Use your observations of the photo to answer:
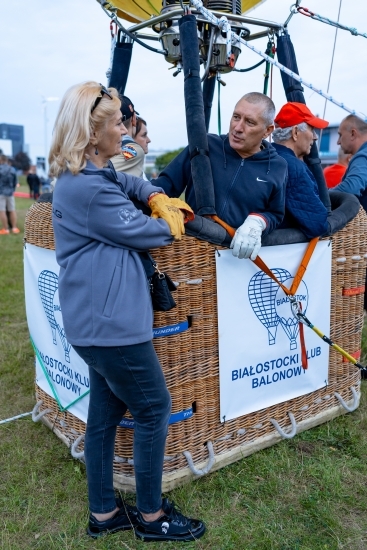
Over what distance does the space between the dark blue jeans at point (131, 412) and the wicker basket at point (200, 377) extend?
10.2 inches

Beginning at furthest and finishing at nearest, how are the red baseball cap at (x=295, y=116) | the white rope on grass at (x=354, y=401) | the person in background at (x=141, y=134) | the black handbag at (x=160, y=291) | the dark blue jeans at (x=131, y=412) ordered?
the person in background at (x=141, y=134)
the white rope on grass at (x=354, y=401)
the red baseball cap at (x=295, y=116)
the black handbag at (x=160, y=291)
the dark blue jeans at (x=131, y=412)

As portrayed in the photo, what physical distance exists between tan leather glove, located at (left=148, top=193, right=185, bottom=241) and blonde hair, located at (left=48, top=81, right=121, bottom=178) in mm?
330

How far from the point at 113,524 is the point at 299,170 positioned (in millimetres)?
1761

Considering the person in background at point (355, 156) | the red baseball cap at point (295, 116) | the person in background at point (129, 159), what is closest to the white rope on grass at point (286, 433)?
the person in background at point (355, 156)

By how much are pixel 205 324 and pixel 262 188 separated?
0.67 m

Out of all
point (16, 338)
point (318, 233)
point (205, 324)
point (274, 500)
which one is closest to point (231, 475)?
point (274, 500)

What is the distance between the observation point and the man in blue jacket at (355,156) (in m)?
3.56

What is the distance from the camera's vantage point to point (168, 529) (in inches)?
79.7

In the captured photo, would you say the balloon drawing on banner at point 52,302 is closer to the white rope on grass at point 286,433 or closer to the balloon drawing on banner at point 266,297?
the balloon drawing on banner at point 266,297

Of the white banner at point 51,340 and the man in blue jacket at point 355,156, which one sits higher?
the man in blue jacket at point 355,156

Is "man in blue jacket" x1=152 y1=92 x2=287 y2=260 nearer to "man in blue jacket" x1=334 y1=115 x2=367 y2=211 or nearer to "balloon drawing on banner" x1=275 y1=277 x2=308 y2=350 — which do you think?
"balloon drawing on banner" x1=275 y1=277 x2=308 y2=350

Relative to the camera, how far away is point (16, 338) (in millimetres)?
4297

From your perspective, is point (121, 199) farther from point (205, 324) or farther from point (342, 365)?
point (342, 365)

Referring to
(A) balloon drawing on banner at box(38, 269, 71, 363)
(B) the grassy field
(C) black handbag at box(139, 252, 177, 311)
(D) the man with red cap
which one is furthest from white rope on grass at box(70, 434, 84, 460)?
(D) the man with red cap
